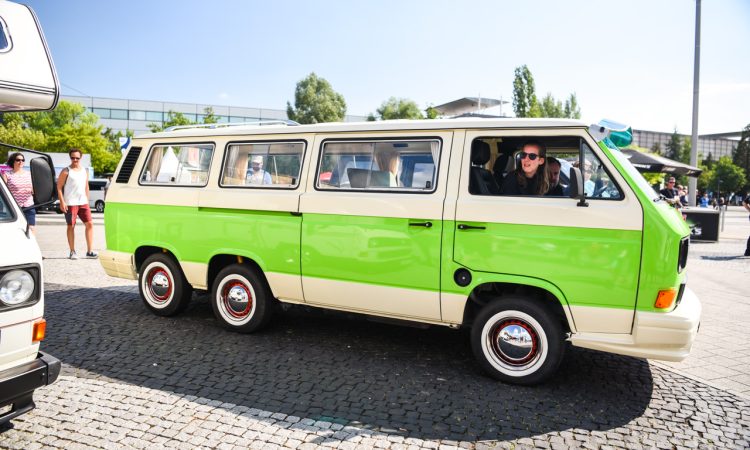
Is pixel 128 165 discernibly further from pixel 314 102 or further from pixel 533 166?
pixel 314 102

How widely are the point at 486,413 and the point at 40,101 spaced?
4.27 m

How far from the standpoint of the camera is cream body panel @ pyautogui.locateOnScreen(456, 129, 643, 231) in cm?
394

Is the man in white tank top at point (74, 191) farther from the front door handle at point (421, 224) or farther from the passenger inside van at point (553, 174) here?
the passenger inside van at point (553, 174)

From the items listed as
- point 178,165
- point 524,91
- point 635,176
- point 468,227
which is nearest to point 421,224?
point 468,227

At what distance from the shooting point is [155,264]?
242 inches

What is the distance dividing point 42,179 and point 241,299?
2436 millimetres

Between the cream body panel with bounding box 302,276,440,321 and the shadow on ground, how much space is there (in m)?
→ 0.48

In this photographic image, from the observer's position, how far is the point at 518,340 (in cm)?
433

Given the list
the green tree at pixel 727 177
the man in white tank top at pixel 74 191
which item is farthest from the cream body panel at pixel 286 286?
the green tree at pixel 727 177

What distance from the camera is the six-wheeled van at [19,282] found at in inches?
118

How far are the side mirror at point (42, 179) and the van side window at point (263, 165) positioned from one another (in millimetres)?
2110

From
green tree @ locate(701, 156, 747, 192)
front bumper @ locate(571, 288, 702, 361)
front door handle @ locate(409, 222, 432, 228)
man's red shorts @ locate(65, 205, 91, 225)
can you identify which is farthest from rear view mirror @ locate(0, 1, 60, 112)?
green tree @ locate(701, 156, 747, 192)

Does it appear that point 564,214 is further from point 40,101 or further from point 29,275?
point 40,101

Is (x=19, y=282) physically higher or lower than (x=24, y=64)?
lower
